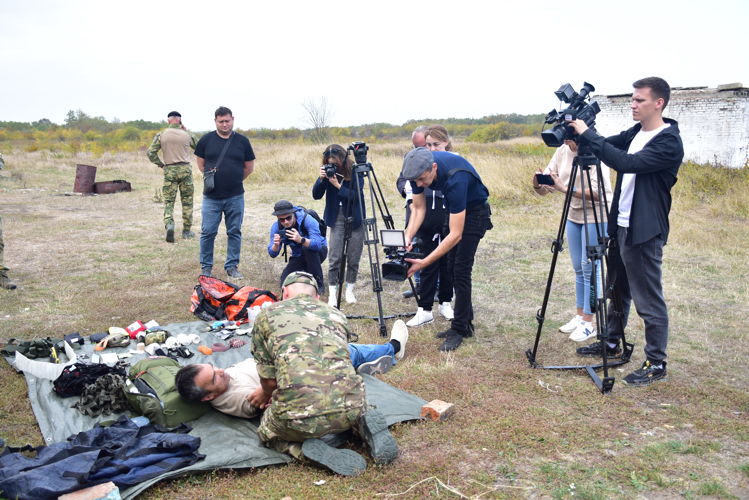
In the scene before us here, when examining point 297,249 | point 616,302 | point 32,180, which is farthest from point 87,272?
point 32,180

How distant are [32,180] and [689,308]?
67.2ft

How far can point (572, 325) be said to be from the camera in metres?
4.77

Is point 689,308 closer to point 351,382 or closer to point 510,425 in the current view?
point 510,425

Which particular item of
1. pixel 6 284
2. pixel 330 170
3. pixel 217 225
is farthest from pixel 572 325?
pixel 6 284

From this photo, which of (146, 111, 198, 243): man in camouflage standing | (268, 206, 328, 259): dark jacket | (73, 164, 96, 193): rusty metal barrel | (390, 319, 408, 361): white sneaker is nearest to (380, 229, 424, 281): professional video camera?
(390, 319, 408, 361): white sneaker

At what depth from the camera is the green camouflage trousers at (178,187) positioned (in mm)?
8953

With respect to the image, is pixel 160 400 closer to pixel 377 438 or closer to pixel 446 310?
pixel 377 438

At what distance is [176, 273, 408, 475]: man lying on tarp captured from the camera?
8.71ft

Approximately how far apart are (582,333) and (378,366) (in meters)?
1.99

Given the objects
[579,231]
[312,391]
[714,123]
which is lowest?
[312,391]

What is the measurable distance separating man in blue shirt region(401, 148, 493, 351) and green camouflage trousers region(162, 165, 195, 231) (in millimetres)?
5917

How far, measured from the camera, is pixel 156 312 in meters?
5.51

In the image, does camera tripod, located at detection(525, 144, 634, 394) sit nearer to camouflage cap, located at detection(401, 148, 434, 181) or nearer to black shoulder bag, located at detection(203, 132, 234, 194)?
camouflage cap, located at detection(401, 148, 434, 181)

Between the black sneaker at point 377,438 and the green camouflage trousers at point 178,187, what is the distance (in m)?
7.19
